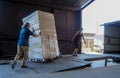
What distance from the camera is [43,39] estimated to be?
19.5 ft

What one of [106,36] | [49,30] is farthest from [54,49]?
[106,36]

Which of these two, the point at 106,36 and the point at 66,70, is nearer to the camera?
the point at 66,70

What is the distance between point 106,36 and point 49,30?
7267 mm

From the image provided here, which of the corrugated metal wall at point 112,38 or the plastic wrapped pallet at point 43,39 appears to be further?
the corrugated metal wall at point 112,38

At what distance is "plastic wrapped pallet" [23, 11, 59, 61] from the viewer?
589cm

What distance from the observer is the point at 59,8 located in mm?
10531

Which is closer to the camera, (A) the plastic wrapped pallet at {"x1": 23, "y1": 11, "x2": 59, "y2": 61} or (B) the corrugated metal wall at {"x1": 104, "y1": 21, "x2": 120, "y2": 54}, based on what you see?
(A) the plastic wrapped pallet at {"x1": 23, "y1": 11, "x2": 59, "y2": 61}

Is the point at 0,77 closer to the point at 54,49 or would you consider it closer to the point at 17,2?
the point at 54,49

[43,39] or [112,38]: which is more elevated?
[112,38]

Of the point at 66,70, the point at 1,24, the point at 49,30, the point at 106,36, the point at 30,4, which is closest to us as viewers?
the point at 66,70

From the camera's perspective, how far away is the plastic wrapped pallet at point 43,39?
5893 millimetres

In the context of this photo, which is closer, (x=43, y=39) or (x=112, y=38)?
(x=43, y=39)

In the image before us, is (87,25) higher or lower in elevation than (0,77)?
higher

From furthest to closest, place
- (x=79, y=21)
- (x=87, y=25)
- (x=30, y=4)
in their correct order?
(x=87, y=25) < (x=79, y=21) < (x=30, y=4)
